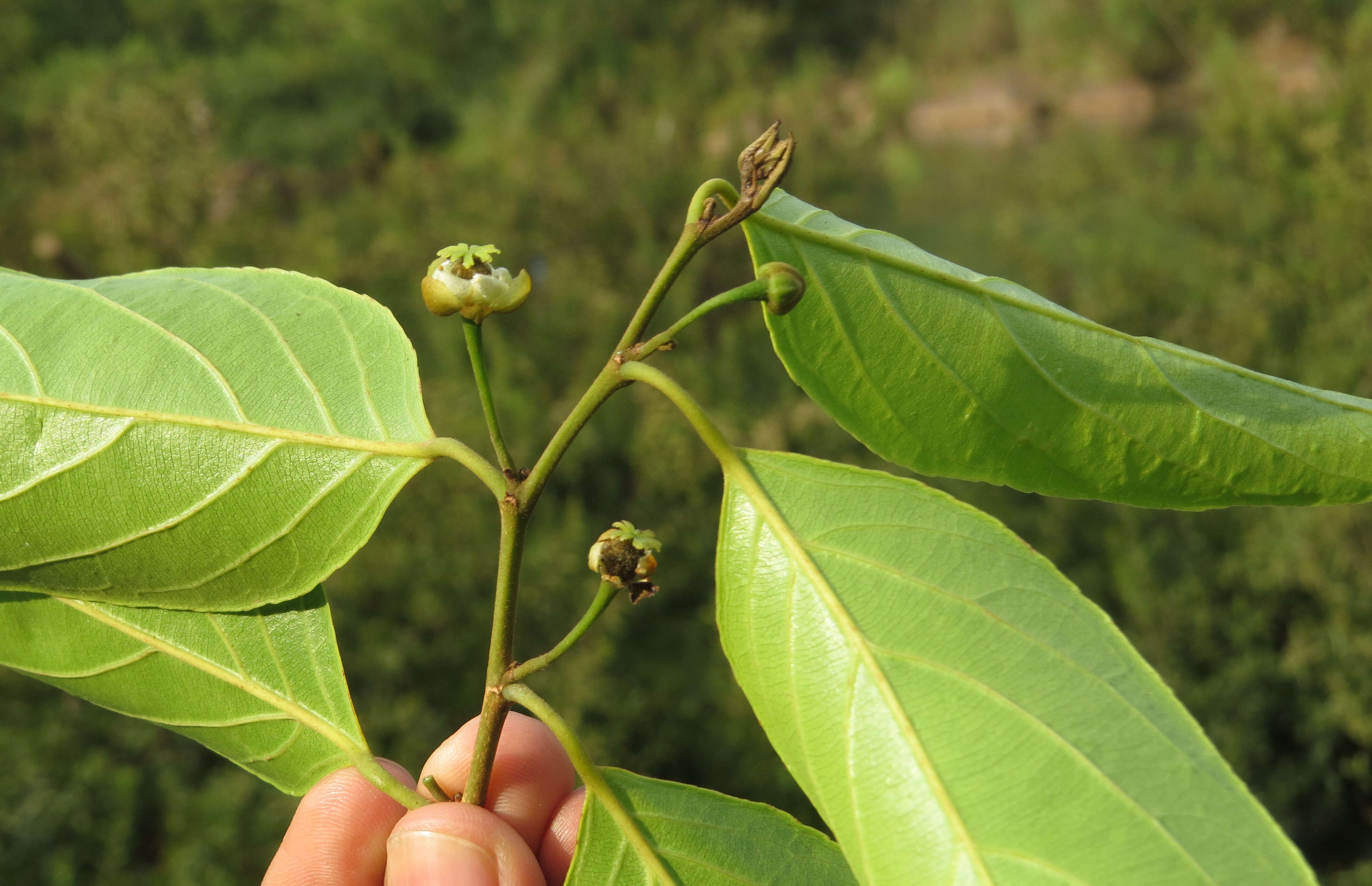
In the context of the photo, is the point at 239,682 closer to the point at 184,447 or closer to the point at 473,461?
the point at 184,447

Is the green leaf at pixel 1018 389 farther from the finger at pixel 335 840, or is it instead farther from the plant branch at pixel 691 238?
the finger at pixel 335 840

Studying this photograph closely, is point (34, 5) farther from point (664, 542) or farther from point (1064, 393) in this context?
point (1064, 393)

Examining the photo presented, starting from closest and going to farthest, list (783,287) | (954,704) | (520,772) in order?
1. (954,704)
2. (783,287)
3. (520,772)

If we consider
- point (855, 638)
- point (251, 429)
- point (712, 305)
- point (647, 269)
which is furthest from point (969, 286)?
point (647, 269)

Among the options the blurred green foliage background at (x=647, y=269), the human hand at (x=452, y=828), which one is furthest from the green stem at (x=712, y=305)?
the blurred green foliage background at (x=647, y=269)

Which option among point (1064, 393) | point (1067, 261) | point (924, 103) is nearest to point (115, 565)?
point (1064, 393)

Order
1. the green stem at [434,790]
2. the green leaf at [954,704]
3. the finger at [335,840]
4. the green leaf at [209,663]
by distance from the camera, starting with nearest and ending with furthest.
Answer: the green leaf at [954,704], the green leaf at [209,663], the green stem at [434,790], the finger at [335,840]
